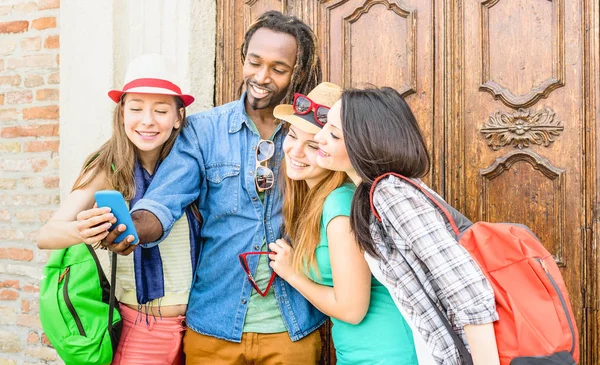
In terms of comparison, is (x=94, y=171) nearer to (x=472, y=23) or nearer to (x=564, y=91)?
(x=472, y=23)

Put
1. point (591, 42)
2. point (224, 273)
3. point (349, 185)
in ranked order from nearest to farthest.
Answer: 1. point (349, 185)
2. point (224, 273)
3. point (591, 42)

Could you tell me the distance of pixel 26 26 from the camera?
3.61 meters

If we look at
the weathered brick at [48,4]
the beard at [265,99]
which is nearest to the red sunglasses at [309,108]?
the beard at [265,99]

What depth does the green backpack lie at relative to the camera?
2312 mm

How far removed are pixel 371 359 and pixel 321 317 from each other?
1.52ft

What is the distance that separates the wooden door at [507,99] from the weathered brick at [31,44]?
1.78 m

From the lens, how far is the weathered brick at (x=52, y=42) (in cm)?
352

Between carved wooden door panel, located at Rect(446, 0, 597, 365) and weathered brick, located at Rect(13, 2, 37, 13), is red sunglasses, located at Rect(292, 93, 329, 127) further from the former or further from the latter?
weathered brick, located at Rect(13, 2, 37, 13)

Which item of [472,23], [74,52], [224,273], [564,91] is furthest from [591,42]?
[74,52]

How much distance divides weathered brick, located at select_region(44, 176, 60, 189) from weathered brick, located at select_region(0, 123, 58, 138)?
9.7 inches

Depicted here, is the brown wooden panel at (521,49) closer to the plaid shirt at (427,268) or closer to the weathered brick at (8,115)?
the plaid shirt at (427,268)

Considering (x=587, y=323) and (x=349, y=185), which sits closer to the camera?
(x=349, y=185)

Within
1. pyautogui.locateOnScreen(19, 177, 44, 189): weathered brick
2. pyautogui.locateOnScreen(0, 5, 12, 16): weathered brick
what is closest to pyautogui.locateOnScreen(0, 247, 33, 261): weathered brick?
pyautogui.locateOnScreen(19, 177, 44, 189): weathered brick

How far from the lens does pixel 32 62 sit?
11.8 ft
